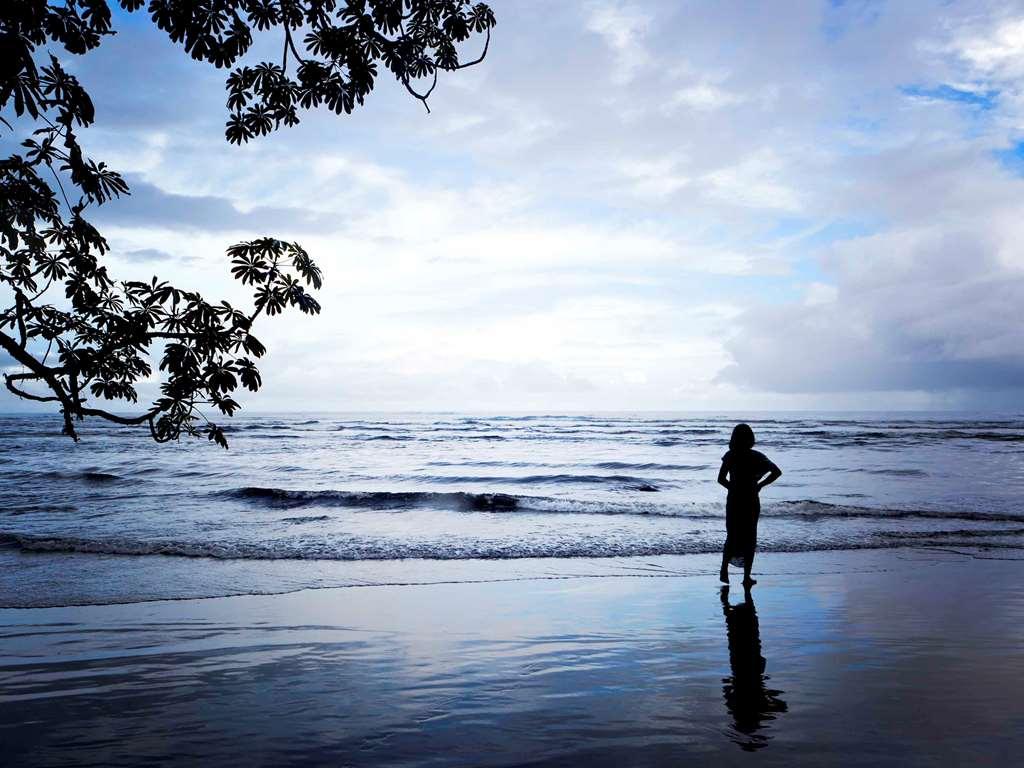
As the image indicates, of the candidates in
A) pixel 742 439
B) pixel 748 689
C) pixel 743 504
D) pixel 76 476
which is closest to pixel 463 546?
pixel 743 504

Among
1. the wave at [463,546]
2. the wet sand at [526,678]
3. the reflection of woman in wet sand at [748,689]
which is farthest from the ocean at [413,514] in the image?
the reflection of woman in wet sand at [748,689]

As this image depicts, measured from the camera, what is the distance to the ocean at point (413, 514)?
9.90m

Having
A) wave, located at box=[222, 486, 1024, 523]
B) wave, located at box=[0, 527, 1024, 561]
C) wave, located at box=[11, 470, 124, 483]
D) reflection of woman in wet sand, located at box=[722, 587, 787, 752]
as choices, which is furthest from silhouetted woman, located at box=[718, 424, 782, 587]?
wave, located at box=[11, 470, 124, 483]

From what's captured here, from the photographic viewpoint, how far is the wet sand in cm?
378

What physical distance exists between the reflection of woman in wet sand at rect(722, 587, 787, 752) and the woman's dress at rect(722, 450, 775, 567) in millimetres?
1576

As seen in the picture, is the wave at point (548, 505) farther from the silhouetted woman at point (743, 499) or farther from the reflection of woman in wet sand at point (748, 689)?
the reflection of woman in wet sand at point (748, 689)

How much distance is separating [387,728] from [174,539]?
1005 centimetres

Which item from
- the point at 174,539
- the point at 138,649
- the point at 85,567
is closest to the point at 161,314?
the point at 138,649

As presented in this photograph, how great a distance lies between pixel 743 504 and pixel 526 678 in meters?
4.47

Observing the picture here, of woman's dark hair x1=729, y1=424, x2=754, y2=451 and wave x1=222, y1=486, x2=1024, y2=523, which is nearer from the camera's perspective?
woman's dark hair x1=729, y1=424, x2=754, y2=451

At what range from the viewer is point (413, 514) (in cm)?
1625

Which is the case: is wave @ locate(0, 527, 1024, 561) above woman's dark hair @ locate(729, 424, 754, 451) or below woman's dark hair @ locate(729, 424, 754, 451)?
below

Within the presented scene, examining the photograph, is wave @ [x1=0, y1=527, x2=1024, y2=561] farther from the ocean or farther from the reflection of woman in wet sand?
the reflection of woman in wet sand

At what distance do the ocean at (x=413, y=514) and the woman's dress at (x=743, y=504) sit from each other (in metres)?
1.96
